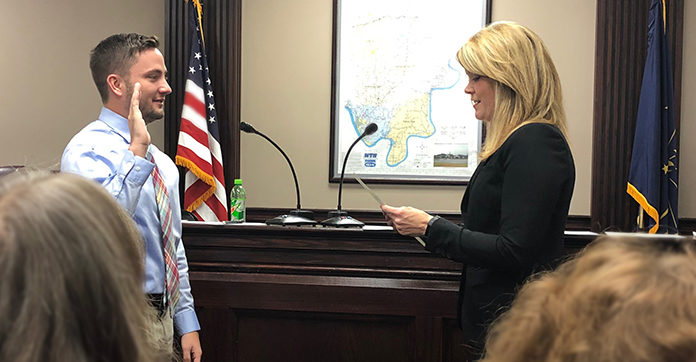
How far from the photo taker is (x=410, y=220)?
171 centimetres

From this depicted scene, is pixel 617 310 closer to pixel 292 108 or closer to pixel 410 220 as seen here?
pixel 410 220

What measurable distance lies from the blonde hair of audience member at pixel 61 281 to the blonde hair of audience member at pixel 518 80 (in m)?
1.19

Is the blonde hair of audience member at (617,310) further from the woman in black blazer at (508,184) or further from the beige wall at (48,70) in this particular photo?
the beige wall at (48,70)

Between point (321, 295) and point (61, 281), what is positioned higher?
point (61, 281)

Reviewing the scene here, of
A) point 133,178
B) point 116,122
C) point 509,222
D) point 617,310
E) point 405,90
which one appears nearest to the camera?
point 617,310

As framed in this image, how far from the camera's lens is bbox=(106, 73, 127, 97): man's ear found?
204 centimetres

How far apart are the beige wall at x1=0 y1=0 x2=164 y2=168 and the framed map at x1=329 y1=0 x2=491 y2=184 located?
1.64 m

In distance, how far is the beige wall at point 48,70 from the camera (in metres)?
4.09

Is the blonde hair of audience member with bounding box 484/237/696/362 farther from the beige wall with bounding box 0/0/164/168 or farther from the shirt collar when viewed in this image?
the beige wall with bounding box 0/0/164/168

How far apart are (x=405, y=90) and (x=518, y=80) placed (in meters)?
3.07

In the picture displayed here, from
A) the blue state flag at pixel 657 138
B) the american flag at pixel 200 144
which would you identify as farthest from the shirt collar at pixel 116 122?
the blue state flag at pixel 657 138

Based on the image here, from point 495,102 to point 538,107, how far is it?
112mm

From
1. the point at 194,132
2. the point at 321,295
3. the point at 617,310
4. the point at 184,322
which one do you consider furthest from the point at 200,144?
the point at 617,310

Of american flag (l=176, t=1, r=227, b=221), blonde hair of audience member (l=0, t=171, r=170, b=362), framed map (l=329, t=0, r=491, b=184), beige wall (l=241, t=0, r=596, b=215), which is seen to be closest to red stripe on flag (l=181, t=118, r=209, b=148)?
american flag (l=176, t=1, r=227, b=221)
